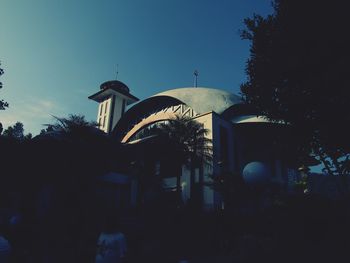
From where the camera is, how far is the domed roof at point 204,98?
89.5 ft

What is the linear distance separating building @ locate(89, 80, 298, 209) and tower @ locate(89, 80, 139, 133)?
4.17 metres

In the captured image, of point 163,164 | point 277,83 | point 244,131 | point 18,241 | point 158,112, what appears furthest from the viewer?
point 158,112

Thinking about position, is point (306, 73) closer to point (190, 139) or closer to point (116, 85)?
point (190, 139)

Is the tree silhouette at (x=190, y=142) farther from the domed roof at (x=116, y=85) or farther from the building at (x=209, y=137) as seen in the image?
the domed roof at (x=116, y=85)

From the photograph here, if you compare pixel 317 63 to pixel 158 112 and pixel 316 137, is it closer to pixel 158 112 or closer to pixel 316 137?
pixel 316 137

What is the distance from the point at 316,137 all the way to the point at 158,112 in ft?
77.6

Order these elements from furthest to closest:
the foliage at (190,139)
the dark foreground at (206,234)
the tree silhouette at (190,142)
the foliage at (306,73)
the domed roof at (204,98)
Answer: the domed roof at (204,98) < the foliage at (190,139) < the tree silhouette at (190,142) < the foliage at (306,73) < the dark foreground at (206,234)

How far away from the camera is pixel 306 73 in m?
9.18

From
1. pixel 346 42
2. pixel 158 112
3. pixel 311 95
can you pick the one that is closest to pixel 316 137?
pixel 311 95

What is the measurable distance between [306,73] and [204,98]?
63.8 ft

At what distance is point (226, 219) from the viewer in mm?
14203

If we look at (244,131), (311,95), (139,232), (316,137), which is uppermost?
(244,131)

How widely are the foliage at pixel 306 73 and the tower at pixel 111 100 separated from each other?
1242 inches

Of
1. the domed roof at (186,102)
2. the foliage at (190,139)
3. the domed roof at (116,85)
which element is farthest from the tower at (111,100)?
the foliage at (190,139)
